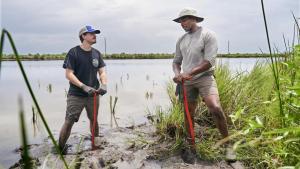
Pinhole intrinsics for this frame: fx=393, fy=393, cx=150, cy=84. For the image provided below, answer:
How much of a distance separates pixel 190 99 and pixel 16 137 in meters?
4.71

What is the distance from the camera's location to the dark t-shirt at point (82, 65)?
6.40 metres

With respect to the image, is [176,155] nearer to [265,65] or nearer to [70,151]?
[70,151]

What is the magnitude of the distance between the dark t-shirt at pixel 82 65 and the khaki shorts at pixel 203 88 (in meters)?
1.65

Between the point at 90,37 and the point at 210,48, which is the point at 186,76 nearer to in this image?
the point at 210,48

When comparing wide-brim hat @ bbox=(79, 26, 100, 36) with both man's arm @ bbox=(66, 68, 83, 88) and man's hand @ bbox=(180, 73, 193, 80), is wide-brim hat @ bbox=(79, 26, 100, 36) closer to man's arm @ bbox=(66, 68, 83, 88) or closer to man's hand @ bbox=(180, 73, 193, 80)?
man's arm @ bbox=(66, 68, 83, 88)

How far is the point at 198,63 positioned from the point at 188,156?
1.39 meters

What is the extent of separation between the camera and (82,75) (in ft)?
21.5

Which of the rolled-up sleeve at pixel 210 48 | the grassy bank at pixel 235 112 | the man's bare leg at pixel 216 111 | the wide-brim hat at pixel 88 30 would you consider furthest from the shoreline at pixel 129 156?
the wide-brim hat at pixel 88 30

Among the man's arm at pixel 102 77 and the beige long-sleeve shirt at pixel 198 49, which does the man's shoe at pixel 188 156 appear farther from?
the man's arm at pixel 102 77

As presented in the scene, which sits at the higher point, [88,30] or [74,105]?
[88,30]

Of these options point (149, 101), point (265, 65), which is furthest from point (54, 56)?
point (265, 65)

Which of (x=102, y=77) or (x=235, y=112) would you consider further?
(x=102, y=77)

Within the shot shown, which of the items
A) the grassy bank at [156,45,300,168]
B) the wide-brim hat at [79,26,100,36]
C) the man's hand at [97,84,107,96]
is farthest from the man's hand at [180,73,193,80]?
the wide-brim hat at [79,26,100,36]

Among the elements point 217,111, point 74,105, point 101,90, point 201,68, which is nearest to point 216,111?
point 217,111
